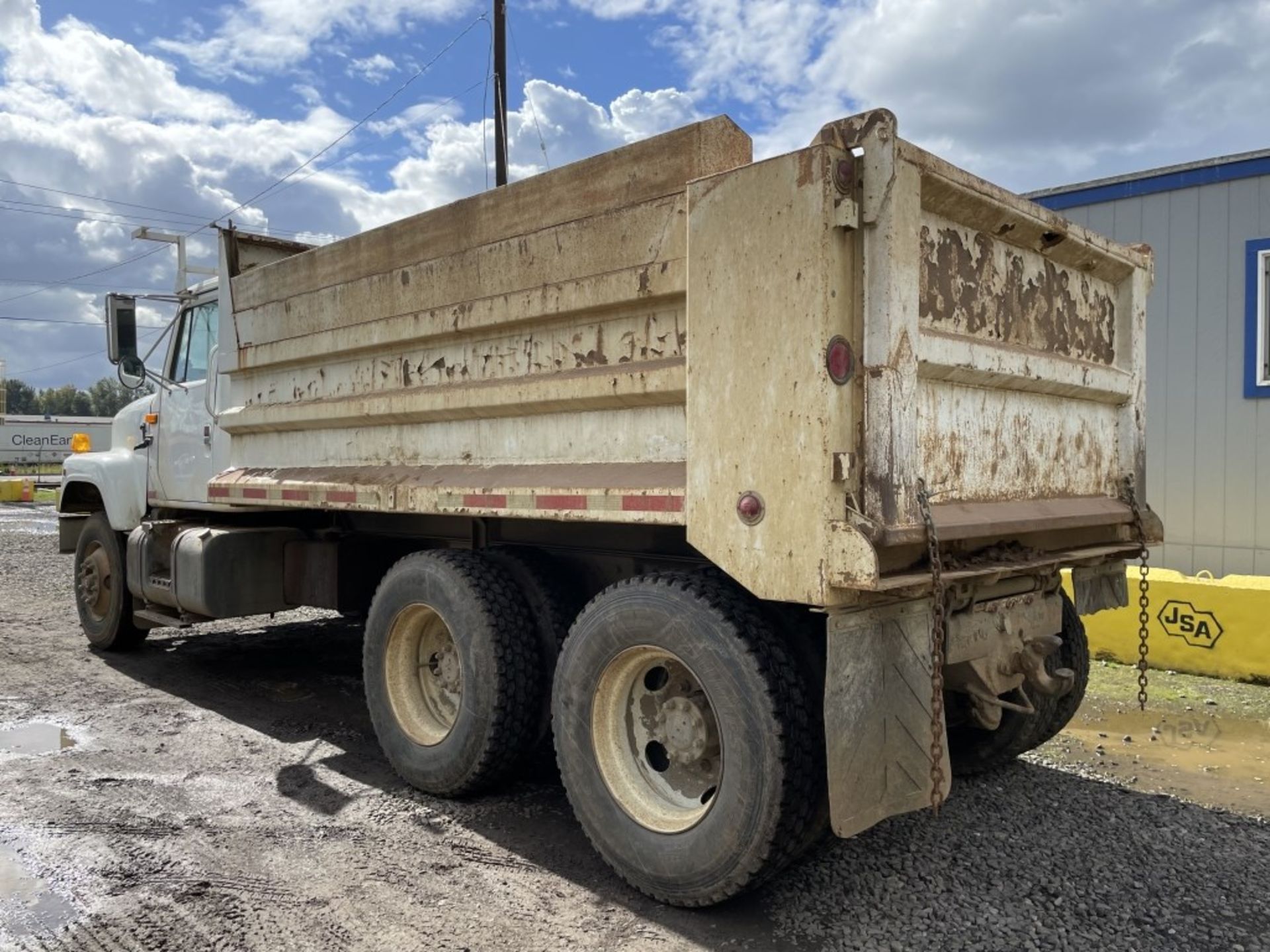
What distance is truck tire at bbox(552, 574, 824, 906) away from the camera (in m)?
3.01

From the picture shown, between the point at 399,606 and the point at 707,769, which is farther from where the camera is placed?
the point at 399,606

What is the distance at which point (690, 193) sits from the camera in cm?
323

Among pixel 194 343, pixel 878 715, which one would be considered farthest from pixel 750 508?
pixel 194 343

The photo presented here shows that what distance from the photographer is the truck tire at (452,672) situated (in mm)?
4074

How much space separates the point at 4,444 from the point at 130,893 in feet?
163

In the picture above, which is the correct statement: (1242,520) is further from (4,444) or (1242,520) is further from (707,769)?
(4,444)

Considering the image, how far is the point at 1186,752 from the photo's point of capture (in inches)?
195

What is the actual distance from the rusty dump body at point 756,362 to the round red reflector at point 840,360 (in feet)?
0.05

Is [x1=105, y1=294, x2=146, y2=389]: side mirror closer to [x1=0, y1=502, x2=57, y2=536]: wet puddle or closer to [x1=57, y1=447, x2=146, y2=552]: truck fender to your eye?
[x1=57, y1=447, x2=146, y2=552]: truck fender

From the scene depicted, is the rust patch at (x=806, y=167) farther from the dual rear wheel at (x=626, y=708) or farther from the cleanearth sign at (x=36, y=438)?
the cleanearth sign at (x=36, y=438)

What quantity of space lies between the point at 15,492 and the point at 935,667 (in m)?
33.1

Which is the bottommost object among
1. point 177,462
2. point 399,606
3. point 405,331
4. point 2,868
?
point 2,868

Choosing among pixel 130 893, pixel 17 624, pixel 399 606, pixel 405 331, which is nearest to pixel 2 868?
pixel 130 893

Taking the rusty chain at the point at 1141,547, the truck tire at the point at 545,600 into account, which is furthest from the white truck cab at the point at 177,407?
the rusty chain at the point at 1141,547
